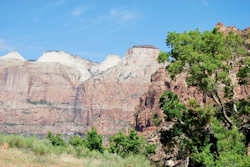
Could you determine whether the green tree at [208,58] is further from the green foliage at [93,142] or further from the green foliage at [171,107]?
the green foliage at [93,142]

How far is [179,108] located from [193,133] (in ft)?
6.84

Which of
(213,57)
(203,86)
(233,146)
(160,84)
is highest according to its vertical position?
(160,84)

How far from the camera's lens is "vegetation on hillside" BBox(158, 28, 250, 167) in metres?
20.8

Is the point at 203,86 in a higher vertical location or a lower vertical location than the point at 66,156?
higher

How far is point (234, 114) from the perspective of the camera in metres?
22.4

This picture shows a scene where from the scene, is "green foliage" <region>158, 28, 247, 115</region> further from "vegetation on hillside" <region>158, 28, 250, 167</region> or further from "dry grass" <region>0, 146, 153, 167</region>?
"dry grass" <region>0, 146, 153, 167</region>

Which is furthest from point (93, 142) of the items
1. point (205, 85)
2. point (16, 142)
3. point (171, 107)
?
point (205, 85)

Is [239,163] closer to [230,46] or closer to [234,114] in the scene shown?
[234,114]

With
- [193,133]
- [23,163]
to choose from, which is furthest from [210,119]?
[23,163]

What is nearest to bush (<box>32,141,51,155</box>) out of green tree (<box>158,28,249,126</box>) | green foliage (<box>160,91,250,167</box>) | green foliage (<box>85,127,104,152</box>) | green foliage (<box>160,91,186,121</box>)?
green foliage (<box>160,91,186,121</box>)

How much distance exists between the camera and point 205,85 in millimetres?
21219

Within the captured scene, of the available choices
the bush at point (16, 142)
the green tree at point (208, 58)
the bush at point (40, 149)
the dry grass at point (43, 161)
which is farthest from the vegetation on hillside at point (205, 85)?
the bush at point (16, 142)

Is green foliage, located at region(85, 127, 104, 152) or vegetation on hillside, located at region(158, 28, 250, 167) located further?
green foliage, located at region(85, 127, 104, 152)

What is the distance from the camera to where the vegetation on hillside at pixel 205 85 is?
819 inches
